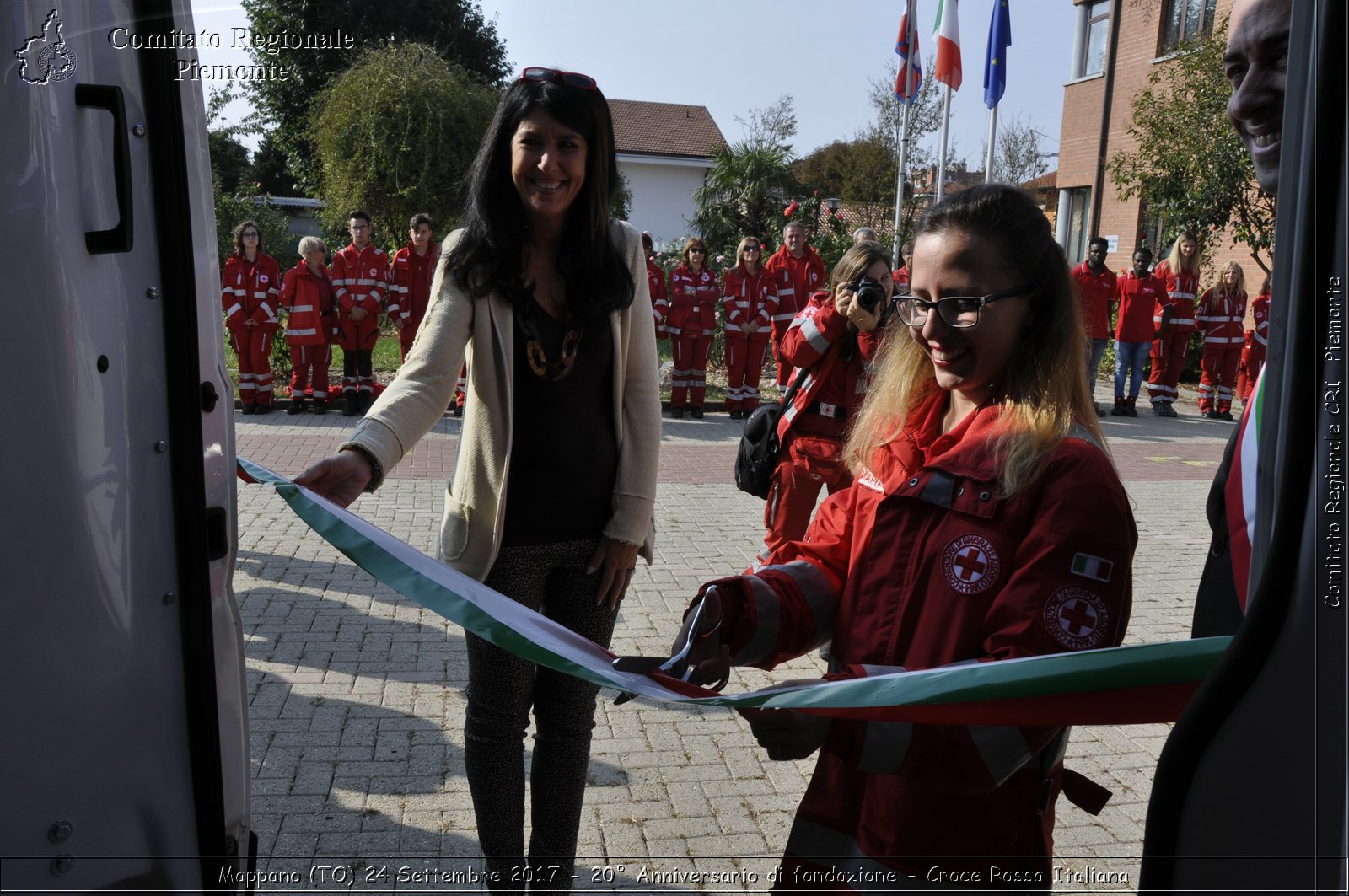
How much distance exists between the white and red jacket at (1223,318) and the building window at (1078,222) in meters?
11.7

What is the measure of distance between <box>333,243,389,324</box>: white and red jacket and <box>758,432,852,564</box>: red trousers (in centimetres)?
925

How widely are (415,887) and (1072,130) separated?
92.3 feet

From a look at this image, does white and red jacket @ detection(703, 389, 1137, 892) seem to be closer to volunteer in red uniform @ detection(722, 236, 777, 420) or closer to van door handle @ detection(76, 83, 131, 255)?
van door handle @ detection(76, 83, 131, 255)

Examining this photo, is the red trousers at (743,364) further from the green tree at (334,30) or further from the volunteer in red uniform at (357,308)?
the green tree at (334,30)

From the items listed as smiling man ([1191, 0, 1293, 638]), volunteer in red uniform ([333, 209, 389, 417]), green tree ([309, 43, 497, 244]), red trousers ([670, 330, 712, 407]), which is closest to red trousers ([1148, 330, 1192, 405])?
red trousers ([670, 330, 712, 407])

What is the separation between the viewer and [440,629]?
18.7ft

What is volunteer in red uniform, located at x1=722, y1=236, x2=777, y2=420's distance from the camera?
14773 mm

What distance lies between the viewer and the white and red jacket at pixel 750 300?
1479 cm

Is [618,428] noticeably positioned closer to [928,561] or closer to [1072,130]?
[928,561]

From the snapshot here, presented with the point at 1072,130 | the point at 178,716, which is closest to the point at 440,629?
the point at 178,716

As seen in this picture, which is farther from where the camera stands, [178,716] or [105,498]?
[178,716]

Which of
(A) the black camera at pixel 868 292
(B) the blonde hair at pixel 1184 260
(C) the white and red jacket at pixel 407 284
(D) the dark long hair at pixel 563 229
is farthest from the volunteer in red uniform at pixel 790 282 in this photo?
(D) the dark long hair at pixel 563 229

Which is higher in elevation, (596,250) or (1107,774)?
(596,250)

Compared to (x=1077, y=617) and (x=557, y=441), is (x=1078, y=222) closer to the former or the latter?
(x=557, y=441)
